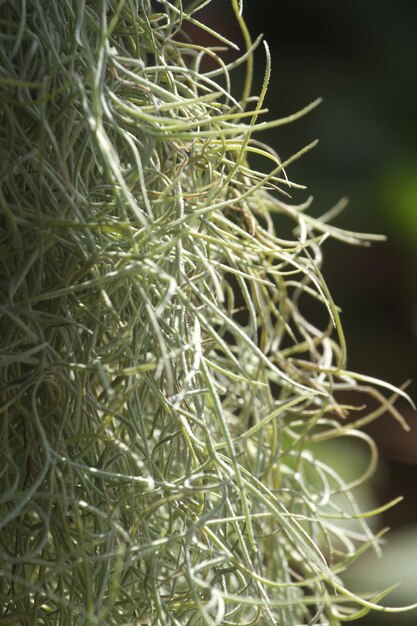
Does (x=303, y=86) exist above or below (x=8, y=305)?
below

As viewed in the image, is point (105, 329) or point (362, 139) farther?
point (362, 139)

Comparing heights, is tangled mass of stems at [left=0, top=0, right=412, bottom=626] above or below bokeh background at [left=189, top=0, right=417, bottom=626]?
above

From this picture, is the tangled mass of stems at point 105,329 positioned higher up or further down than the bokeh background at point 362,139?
higher up

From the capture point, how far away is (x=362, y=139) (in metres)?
1.30

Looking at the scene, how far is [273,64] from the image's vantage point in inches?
54.8

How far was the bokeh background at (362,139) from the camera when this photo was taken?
116 cm

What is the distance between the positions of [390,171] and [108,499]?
95cm

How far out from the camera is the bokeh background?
1155 mm

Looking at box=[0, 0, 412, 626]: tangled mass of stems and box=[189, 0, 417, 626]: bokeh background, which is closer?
box=[0, 0, 412, 626]: tangled mass of stems

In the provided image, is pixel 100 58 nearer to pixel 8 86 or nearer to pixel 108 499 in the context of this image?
pixel 8 86

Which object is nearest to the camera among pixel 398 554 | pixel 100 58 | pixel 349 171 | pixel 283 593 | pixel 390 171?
pixel 100 58

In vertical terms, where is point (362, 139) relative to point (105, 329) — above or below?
below

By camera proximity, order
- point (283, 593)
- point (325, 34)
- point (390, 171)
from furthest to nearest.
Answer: point (325, 34) → point (390, 171) → point (283, 593)

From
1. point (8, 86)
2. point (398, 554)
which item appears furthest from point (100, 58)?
point (398, 554)
